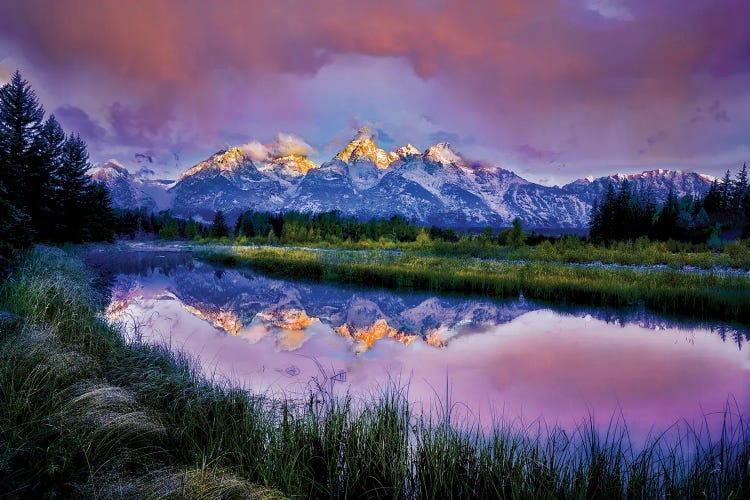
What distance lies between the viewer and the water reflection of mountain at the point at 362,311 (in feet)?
47.9

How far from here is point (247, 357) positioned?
36.3ft

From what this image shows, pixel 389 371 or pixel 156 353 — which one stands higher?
pixel 156 353

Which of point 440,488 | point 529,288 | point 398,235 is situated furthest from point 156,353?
point 398,235

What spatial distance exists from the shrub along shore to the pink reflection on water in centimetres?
168

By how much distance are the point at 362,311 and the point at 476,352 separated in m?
7.48

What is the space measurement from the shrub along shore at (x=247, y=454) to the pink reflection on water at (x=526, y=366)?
168 cm

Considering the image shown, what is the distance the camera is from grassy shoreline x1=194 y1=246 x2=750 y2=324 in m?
16.5

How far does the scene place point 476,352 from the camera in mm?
11938

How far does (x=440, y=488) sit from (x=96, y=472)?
313cm

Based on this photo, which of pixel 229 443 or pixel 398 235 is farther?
pixel 398 235

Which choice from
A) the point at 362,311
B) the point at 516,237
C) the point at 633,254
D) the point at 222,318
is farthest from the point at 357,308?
the point at 516,237

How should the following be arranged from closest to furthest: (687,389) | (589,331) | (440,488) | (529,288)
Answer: (440,488) < (687,389) < (589,331) < (529,288)

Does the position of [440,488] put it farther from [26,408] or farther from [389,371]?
[389,371]

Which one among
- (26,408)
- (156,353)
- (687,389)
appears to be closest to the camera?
(26,408)
